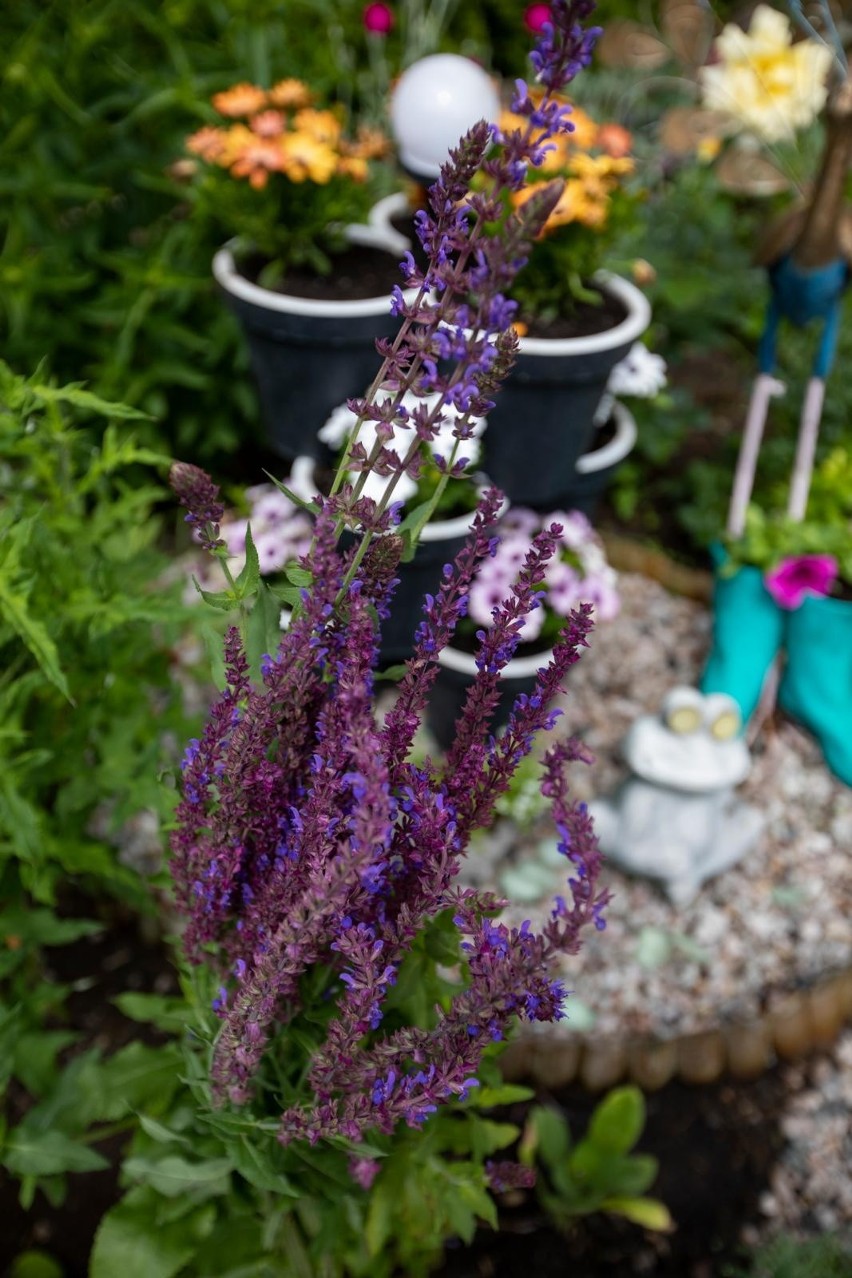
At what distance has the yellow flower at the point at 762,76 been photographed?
2.46 metres

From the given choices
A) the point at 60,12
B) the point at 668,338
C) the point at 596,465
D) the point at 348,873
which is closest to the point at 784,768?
the point at 596,465

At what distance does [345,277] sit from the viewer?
8.38 feet

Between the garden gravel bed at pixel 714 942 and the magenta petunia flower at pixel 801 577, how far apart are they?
41cm

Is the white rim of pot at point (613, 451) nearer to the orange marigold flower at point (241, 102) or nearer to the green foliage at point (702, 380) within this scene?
the green foliage at point (702, 380)

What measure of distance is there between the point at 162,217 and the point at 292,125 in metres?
0.72

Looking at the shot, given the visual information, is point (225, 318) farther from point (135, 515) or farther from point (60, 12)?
point (135, 515)

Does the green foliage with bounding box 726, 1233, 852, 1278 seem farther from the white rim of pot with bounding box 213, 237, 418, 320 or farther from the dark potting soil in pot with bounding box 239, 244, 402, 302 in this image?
the dark potting soil in pot with bounding box 239, 244, 402, 302

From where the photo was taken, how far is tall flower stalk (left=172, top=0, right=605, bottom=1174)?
2.46 feet

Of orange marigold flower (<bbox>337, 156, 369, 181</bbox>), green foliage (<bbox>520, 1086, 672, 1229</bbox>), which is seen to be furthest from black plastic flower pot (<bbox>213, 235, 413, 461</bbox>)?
green foliage (<bbox>520, 1086, 672, 1229</bbox>)

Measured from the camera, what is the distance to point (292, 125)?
257cm

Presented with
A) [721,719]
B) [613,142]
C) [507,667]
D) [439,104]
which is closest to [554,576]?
[507,667]

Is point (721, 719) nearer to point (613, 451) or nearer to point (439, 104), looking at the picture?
point (613, 451)

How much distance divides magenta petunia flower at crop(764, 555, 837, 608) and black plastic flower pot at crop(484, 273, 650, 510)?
1.74ft

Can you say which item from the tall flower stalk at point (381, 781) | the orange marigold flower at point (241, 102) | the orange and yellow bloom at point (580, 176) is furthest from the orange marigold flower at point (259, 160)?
the tall flower stalk at point (381, 781)
